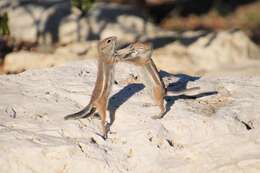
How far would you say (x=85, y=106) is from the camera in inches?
344

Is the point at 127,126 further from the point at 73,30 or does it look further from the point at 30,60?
the point at 73,30

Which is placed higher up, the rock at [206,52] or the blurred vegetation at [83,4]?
the blurred vegetation at [83,4]

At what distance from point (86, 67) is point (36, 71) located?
2.22ft

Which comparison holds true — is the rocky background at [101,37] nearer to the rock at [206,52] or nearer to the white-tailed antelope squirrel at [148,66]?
the rock at [206,52]

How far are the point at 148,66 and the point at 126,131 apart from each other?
855 mm

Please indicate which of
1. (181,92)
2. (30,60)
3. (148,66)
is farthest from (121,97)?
(30,60)

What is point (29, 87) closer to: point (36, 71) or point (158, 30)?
point (36, 71)

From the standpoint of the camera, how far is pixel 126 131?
329 inches

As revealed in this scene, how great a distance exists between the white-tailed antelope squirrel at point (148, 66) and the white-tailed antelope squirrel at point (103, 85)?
0.47ft

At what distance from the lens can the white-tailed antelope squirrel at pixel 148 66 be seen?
8555mm

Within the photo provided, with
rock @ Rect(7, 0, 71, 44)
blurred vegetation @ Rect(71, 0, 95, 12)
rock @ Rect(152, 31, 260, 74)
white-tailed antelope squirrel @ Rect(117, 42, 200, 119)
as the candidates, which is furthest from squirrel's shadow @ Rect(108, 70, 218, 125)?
rock @ Rect(7, 0, 71, 44)

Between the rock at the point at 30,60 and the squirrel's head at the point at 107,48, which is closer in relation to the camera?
the squirrel's head at the point at 107,48

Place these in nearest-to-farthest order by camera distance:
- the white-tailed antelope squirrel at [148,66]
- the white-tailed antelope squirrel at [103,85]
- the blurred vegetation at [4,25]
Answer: the white-tailed antelope squirrel at [103,85] → the white-tailed antelope squirrel at [148,66] → the blurred vegetation at [4,25]

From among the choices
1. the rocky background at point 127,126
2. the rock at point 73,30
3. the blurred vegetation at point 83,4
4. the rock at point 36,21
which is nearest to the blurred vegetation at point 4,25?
the blurred vegetation at point 83,4
